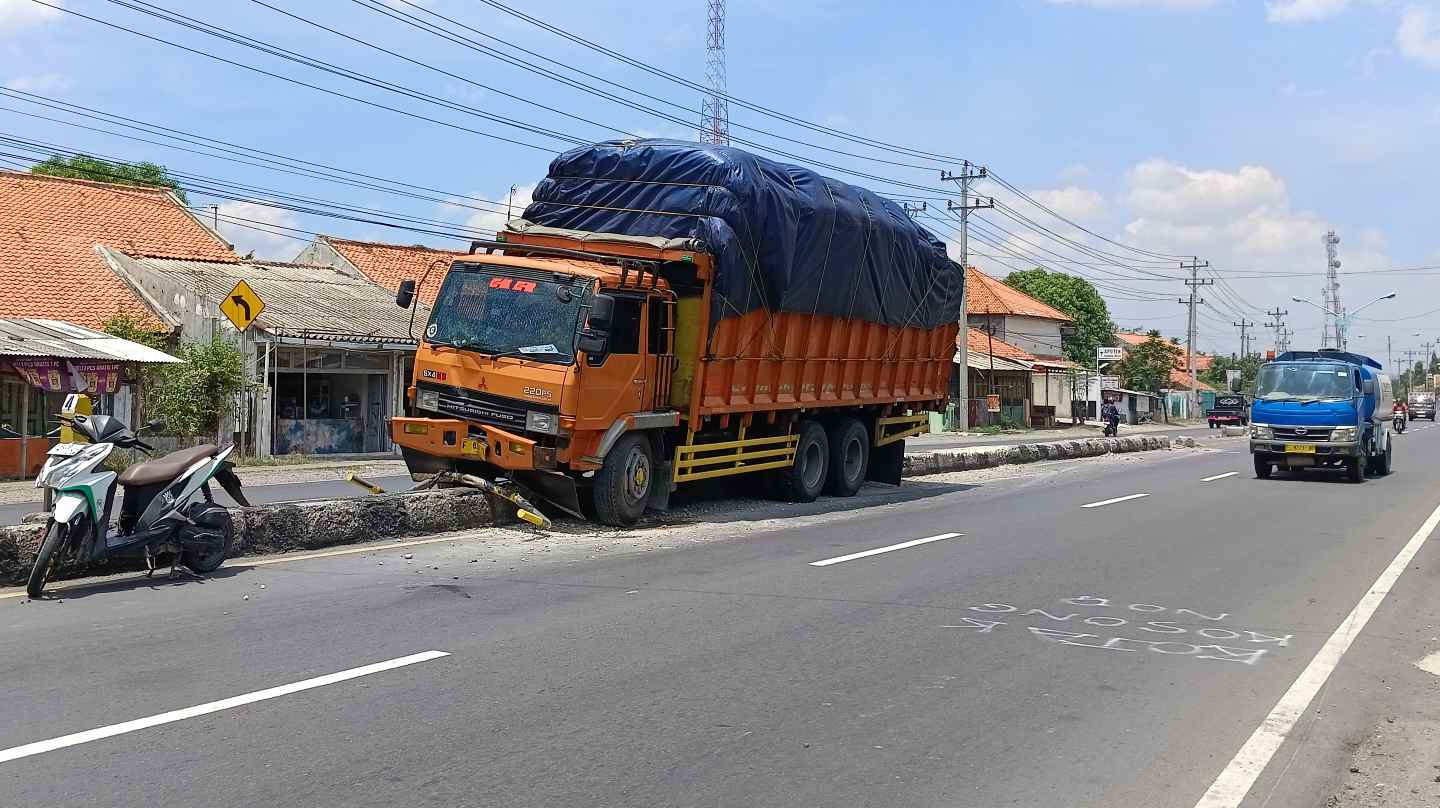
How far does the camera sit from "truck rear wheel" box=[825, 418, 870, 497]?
18.1m

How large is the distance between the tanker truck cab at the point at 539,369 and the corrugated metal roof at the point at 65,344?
35.2 ft

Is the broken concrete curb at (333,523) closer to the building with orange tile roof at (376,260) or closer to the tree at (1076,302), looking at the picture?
the building with orange tile roof at (376,260)

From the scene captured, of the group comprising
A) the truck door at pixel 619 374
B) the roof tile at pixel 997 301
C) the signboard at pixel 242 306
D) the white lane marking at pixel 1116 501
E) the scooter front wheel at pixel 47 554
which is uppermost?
the roof tile at pixel 997 301

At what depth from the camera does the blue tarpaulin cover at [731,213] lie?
14258mm

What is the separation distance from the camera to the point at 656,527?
1390 cm

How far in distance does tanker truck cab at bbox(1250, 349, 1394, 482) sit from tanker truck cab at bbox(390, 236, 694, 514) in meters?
14.6

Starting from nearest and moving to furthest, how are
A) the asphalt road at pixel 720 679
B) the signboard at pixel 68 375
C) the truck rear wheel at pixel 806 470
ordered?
the asphalt road at pixel 720 679
the truck rear wheel at pixel 806 470
the signboard at pixel 68 375

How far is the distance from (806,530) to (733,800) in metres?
9.13

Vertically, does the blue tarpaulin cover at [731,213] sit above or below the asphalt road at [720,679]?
above

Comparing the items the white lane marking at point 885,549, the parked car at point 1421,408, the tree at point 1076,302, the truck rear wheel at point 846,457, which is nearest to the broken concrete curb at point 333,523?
the white lane marking at point 885,549

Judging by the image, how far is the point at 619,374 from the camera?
1309 centimetres

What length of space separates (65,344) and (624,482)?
542 inches

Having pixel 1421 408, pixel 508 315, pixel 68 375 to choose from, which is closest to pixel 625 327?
pixel 508 315

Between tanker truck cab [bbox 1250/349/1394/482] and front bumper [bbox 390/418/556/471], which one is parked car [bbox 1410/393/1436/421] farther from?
front bumper [bbox 390/418/556/471]
